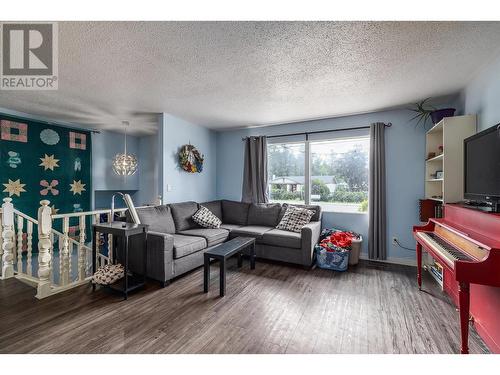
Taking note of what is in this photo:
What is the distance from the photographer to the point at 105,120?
4074mm

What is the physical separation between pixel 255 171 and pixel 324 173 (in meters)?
1.27

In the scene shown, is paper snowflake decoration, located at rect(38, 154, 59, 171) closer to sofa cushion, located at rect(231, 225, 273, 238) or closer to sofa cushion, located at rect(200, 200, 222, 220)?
sofa cushion, located at rect(200, 200, 222, 220)

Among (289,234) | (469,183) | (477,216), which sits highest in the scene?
(469,183)

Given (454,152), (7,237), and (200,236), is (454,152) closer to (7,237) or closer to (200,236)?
(200,236)

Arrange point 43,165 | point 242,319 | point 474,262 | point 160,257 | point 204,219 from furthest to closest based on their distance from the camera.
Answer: point 43,165 → point 204,219 → point 160,257 → point 242,319 → point 474,262

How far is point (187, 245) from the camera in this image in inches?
111

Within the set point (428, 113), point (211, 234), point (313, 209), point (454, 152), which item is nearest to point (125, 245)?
point (211, 234)

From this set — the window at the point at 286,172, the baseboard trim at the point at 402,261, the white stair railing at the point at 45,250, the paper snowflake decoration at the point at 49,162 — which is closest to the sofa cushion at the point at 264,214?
the window at the point at 286,172

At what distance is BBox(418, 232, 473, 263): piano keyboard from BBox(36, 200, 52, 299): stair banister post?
356 cm

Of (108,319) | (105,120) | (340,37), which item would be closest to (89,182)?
(105,120)

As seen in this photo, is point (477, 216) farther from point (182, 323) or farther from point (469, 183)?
point (182, 323)

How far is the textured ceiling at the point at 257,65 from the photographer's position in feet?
5.43
